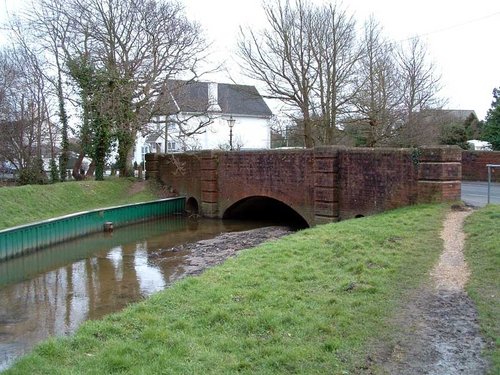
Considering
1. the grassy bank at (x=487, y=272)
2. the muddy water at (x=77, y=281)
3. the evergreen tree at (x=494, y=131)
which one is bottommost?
the muddy water at (x=77, y=281)

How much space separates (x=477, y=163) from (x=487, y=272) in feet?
59.8

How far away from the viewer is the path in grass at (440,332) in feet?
16.4

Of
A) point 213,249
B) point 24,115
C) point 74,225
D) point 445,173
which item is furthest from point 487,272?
point 24,115

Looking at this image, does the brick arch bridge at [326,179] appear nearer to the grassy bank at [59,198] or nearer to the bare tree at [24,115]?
Answer: the grassy bank at [59,198]

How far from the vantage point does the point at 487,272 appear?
773 cm

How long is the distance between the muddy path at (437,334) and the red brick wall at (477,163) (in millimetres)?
17336

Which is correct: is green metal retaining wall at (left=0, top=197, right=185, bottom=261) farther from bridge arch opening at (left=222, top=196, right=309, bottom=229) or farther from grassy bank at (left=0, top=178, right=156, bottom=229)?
bridge arch opening at (left=222, top=196, right=309, bottom=229)

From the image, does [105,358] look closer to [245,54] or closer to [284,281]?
[284,281]

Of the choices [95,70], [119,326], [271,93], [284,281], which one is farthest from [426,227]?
[95,70]

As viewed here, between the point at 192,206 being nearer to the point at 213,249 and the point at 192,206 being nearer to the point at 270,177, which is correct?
the point at 270,177

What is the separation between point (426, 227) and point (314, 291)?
16.1 ft

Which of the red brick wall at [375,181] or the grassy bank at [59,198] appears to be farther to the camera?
the grassy bank at [59,198]

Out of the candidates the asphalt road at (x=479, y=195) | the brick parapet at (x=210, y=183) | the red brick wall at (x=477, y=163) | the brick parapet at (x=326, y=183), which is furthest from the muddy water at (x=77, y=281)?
the red brick wall at (x=477, y=163)

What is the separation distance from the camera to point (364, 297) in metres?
7.06
